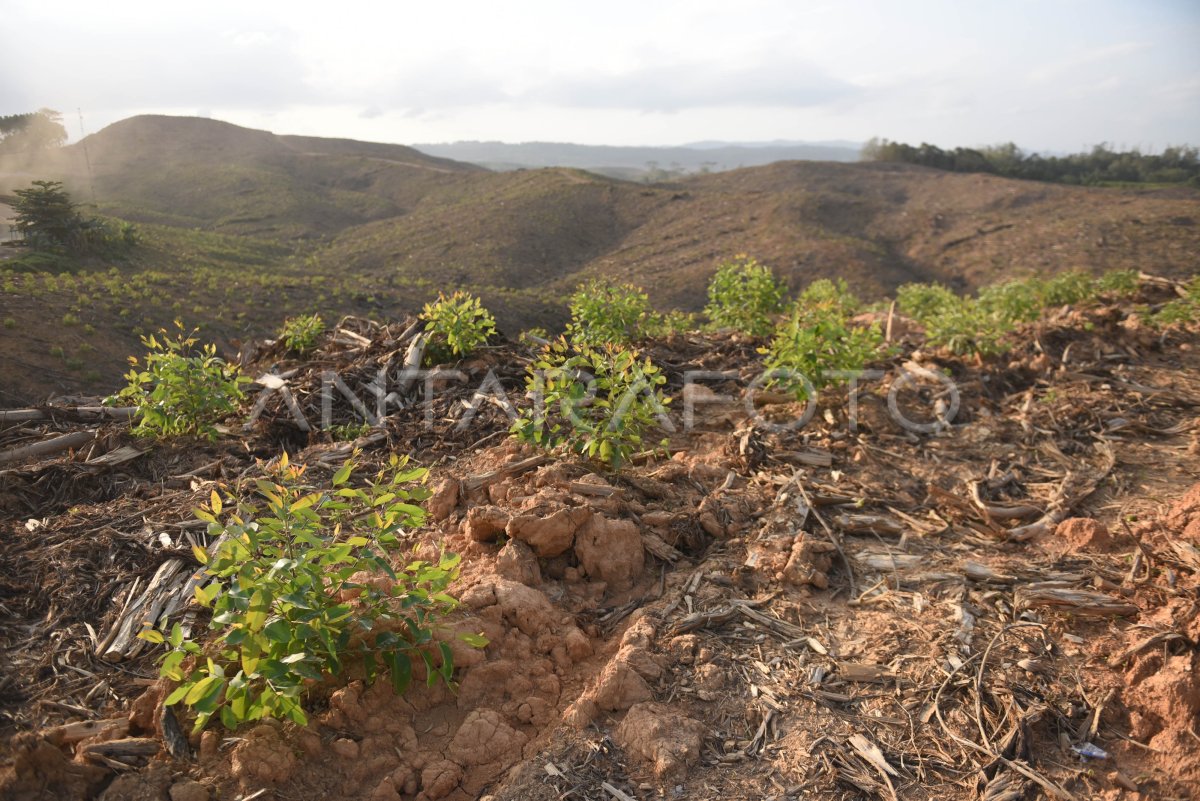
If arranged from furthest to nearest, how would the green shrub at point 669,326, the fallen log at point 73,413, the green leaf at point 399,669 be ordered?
the green shrub at point 669,326
the fallen log at point 73,413
the green leaf at point 399,669

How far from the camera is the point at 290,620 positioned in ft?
6.97

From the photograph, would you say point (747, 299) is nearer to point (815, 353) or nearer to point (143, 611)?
point (815, 353)

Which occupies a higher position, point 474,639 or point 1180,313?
point 1180,313

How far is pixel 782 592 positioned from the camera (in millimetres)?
3078

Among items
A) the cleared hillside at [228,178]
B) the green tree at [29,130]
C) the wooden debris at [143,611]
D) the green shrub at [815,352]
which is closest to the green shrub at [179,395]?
the wooden debris at [143,611]

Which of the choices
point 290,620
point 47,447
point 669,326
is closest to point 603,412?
point 290,620

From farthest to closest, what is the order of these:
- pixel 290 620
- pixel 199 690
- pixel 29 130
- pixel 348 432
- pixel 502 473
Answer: pixel 29 130
pixel 348 432
pixel 502 473
pixel 290 620
pixel 199 690

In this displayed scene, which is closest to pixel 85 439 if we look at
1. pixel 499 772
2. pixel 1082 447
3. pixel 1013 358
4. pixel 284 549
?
pixel 284 549

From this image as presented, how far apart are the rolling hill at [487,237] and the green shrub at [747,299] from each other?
920 cm

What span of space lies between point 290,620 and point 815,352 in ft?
12.3

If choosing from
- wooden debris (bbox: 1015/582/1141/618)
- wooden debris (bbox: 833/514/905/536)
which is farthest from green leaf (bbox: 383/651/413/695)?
wooden debris (bbox: 1015/582/1141/618)

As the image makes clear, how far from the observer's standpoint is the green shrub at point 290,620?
204cm

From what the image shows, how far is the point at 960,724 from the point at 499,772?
61.6 inches

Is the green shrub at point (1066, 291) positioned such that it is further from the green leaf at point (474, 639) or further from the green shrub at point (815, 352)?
the green leaf at point (474, 639)
